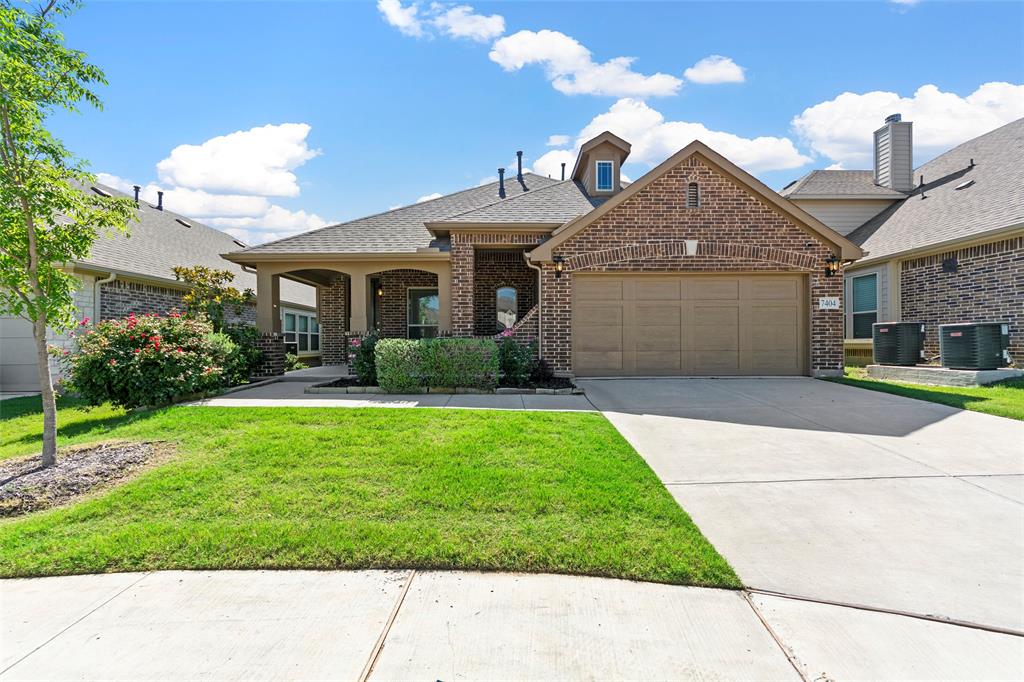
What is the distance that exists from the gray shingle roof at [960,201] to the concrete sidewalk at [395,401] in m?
9.90

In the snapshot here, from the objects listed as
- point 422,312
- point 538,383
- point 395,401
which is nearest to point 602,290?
point 538,383

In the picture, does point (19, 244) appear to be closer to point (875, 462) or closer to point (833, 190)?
point (875, 462)

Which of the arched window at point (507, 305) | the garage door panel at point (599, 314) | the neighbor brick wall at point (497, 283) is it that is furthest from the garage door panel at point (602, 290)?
the arched window at point (507, 305)

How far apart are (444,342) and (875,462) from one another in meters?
6.75

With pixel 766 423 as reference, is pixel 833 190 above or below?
above

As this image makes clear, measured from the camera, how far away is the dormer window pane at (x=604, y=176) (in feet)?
48.1

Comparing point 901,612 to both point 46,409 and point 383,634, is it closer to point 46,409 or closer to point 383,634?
point 383,634

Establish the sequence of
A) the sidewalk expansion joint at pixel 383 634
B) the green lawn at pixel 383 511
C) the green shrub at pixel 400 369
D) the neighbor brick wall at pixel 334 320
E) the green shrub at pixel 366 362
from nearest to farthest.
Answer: the sidewalk expansion joint at pixel 383 634, the green lawn at pixel 383 511, the green shrub at pixel 400 369, the green shrub at pixel 366 362, the neighbor brick wall at pixel 334 320

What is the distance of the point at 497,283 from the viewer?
Answer: 568 inches

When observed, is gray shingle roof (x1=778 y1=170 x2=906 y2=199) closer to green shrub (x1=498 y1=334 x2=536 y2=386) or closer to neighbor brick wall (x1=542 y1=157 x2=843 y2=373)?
neighbor brick wall (x1=542 y1=157 x2=843 y2=373)

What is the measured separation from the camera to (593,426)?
20.8 feet

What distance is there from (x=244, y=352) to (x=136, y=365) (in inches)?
147

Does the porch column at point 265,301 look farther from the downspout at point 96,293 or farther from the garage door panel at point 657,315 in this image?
the garage door panel at point 657,315

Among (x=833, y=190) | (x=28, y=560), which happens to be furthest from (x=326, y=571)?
(x=833, y=190)
